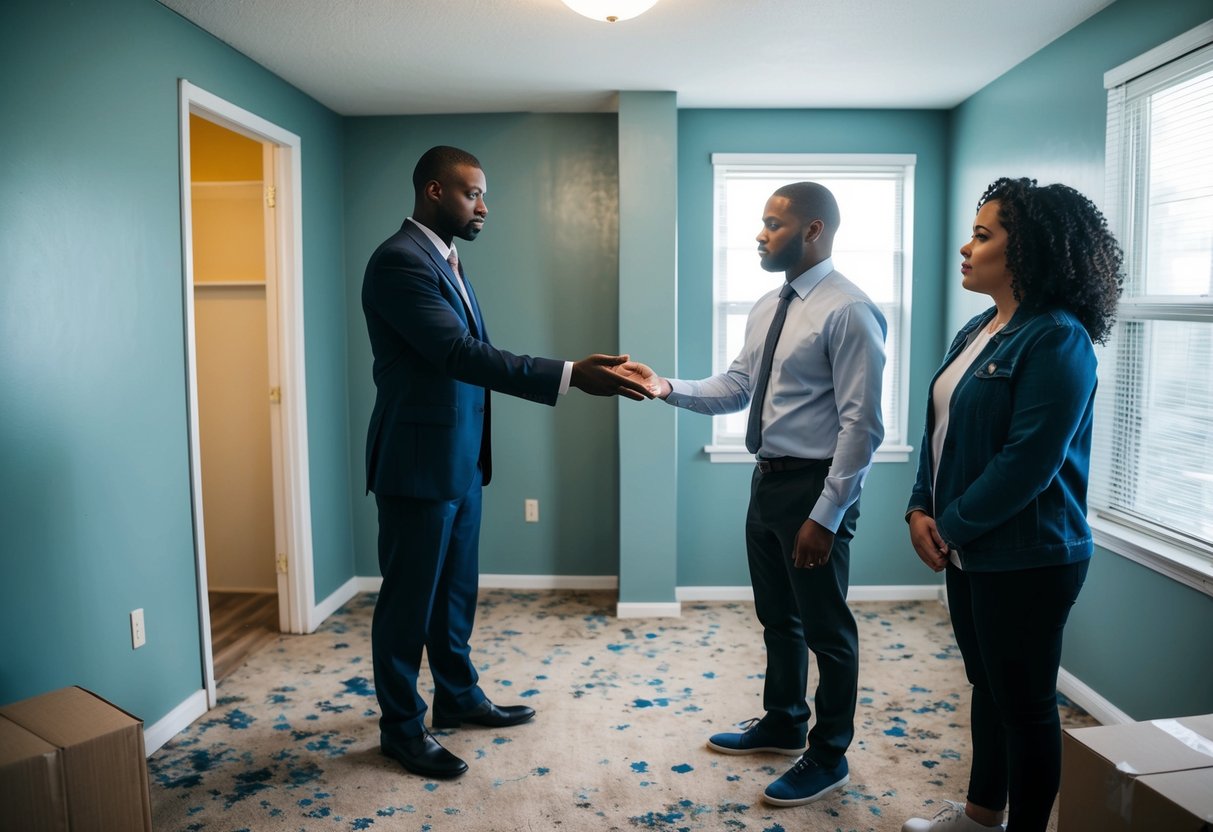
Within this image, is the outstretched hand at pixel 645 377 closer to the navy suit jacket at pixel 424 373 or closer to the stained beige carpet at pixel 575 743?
the navy suit jacket at pixel 424 373

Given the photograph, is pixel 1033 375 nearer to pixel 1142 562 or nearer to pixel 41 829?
pixel 1142 562

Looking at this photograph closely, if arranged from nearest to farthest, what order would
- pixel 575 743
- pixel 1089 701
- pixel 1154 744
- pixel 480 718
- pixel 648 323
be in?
pixel 1154 744
pixel 575 743
pixel 480 718
pixel 1089 701
pixel 648 323

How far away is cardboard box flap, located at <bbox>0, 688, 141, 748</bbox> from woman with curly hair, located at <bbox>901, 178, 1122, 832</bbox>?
1835 mm

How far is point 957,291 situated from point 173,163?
Result: 3.21 meters

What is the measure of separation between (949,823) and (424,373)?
5.77ft

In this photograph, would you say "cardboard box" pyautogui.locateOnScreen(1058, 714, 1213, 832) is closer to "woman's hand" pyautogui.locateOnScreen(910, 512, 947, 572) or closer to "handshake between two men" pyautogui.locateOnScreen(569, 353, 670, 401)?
"woman's hand" pyautogui.locateOnScreen(910, 512, 947, 572)

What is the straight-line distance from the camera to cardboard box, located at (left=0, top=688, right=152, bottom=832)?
168 centimetres

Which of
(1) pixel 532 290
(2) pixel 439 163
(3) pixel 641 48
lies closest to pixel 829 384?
(2) pixel 439 163

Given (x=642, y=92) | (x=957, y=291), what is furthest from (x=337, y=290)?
(x=957, y=291)

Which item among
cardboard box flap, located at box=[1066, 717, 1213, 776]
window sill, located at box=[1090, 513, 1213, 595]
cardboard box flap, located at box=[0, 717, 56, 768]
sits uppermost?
window sill, located at box=[1090, 513, 1213, 595]

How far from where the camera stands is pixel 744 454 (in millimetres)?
4117

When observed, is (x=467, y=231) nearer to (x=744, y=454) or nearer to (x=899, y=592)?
(x=744, y=454)

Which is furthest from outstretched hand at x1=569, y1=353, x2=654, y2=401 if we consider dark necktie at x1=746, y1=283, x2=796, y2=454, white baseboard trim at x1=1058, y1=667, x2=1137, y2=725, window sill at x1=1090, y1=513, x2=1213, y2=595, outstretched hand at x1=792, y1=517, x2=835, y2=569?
white baseboard trim at x1=1058, y1=667, x2=1137, y2=725

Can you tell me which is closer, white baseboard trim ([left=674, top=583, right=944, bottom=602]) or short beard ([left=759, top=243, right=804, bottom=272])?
short beard ([left=759, top=243, right=804, bottom=272])
